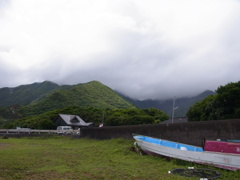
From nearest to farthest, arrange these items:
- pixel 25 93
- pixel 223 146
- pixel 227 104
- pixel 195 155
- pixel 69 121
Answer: pixel 223 146 → pixel 195 155 → pixel 227 104 → pixel 69 121 → pixel 25 93

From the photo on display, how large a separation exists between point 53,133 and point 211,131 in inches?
904

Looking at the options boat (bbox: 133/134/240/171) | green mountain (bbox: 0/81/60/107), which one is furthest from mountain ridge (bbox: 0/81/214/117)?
boat (bbox: 133/134/240/171)

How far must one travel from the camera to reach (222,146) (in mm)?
8156

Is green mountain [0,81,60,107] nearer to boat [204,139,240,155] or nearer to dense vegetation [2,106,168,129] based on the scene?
dense vegetation [2,106,168,129]

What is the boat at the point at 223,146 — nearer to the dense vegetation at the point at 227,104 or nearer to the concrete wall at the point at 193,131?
the concrete wall at the point at 193,131

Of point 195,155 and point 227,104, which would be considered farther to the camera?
point 227,104

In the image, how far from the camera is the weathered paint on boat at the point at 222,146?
25.4 feet

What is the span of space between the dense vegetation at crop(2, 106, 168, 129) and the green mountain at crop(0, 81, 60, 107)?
45677 mm

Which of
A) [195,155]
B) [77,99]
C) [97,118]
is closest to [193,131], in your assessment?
[195,155]

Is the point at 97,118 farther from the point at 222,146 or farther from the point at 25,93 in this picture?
the point at 25,93

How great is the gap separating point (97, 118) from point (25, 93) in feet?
233

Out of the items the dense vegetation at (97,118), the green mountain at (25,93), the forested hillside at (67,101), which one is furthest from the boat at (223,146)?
the green mountain at (25,93)

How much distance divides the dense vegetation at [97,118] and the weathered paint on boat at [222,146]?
3482cm

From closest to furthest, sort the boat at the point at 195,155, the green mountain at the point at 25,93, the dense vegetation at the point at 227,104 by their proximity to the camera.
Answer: the boat at the point at 195,155
the dense vegetation at the point at 227,104
the green mountain at the point at 25,93
